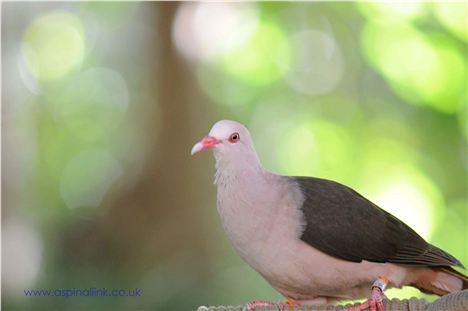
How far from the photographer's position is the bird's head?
7.75 ft

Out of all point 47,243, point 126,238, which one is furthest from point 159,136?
point 47,243

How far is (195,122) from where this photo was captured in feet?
17.6

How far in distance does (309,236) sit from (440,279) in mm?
573

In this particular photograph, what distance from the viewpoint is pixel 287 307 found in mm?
2096

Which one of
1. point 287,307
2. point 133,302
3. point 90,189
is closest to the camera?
point 287,307

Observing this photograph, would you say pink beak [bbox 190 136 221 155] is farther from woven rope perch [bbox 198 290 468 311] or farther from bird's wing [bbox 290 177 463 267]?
woven rope perch [bbox 198 290 468 311]

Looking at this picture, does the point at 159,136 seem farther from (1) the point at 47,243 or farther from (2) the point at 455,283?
(2) the point at 455,283

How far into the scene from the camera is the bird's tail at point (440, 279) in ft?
8.45

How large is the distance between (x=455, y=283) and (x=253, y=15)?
440 centimetres

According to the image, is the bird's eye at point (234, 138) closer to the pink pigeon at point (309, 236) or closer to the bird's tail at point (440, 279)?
the pink pigeon at point (309, 236)

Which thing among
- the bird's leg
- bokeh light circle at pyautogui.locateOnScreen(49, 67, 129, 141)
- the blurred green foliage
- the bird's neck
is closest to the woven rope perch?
the bird's leg

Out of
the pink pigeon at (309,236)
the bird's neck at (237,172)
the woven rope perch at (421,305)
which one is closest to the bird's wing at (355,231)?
the pink pigeon at (309,236)

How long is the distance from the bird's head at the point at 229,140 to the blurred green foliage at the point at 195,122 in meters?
2.64

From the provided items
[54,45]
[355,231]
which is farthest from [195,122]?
[355,231]
